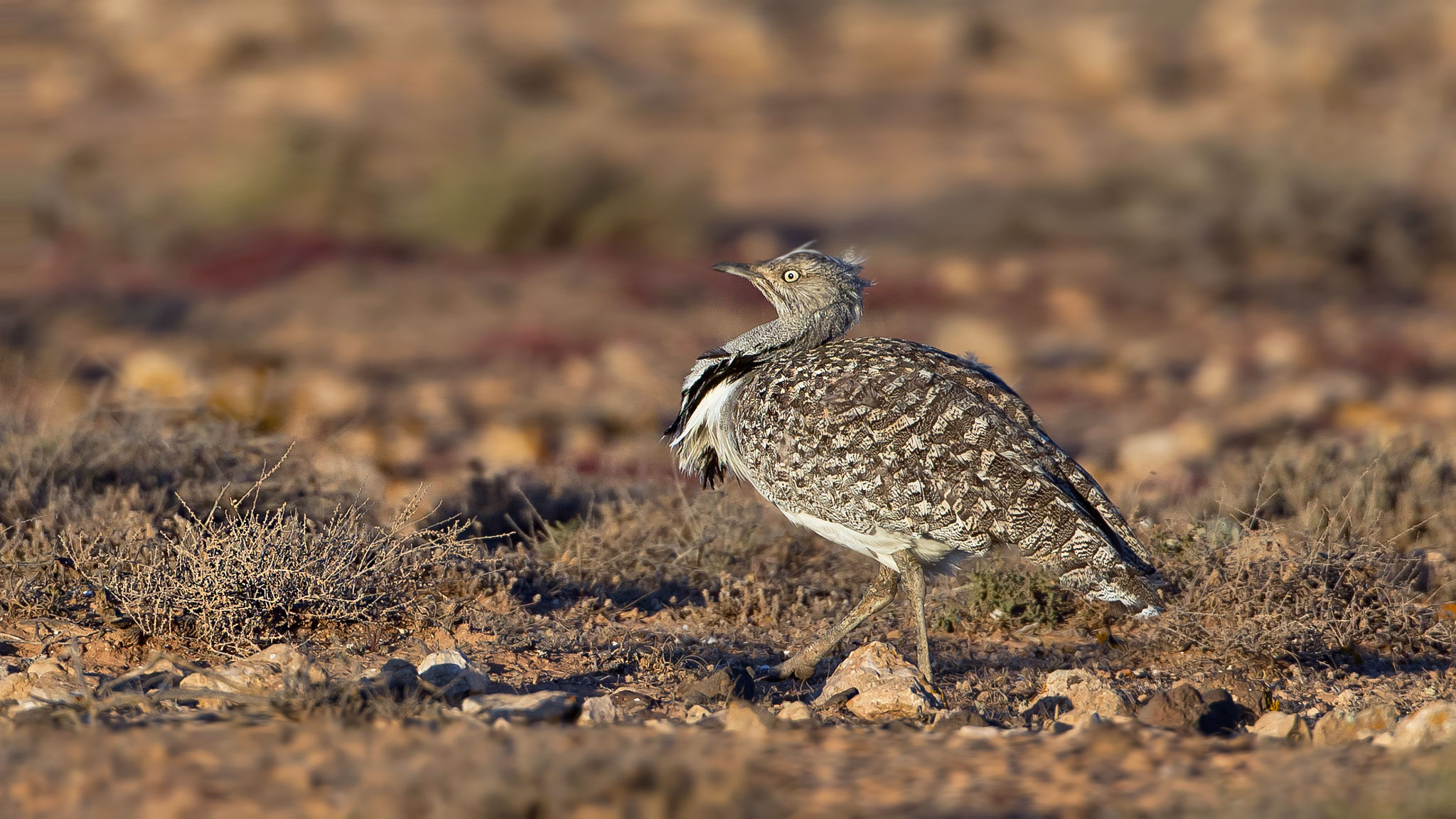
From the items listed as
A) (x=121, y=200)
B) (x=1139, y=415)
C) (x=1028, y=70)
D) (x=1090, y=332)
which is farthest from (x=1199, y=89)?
(x=121, y=200)

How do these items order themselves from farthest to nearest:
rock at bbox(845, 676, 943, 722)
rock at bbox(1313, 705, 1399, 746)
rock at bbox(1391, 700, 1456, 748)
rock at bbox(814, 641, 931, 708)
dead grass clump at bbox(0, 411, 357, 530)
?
dead grass clump at bbox(0, 411, 357, 530), rock at bbox(814, 641, 931, 708), rock at bbox(845, 676, 943, 722), rock at bbox(1313, 705, 1399, 746), rock at bbox(1391, 700, 1456, 748)

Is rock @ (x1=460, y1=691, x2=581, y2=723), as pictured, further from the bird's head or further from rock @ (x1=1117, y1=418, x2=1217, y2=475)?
rock @ (x1=1117, y1=418, x2=1217, y2=475)

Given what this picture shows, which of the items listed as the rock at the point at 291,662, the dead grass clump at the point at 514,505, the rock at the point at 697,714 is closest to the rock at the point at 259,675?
the rock at the point at 291,662

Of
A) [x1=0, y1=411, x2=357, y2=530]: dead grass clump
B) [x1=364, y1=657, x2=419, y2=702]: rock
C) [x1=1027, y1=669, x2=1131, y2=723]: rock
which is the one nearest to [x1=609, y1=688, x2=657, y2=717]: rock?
[x1=364, y1=657, x2=419, y2=702]: rock

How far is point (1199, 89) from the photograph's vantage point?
2664cm

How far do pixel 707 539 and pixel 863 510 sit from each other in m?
1.60

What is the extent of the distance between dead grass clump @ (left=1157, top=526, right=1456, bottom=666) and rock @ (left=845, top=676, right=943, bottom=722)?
1.45m

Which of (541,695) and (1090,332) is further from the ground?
(1090,332)

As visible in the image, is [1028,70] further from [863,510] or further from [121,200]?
[863,510]

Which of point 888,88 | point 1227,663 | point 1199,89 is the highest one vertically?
point 1199,89

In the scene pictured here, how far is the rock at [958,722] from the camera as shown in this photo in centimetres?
427

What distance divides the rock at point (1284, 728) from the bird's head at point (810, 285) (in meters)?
2.48

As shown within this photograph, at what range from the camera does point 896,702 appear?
4.71 m

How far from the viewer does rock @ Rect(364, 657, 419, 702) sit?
4.23 m
